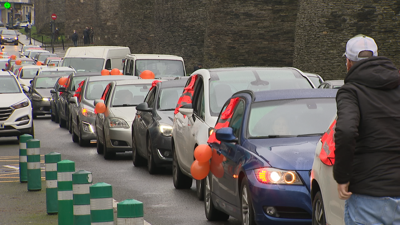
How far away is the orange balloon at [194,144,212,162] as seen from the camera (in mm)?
8516

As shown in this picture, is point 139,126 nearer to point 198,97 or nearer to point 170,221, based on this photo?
point 198,97

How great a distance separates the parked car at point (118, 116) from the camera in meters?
15.8

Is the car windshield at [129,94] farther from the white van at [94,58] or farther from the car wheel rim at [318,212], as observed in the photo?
the white van at [94,58]

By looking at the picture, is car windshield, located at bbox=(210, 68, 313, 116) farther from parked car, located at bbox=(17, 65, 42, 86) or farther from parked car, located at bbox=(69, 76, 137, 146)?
parked car, located at bbox=(17, 65, 42, 86)

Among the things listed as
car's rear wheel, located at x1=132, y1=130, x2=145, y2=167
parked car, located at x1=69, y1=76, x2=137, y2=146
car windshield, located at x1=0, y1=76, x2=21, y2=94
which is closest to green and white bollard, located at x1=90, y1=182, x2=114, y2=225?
car's rear wheel, located at x1=132, y1=130, x2=145, y2=167

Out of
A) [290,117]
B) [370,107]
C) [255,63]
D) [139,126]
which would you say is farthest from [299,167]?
[255,63]

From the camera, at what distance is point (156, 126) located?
13.2m

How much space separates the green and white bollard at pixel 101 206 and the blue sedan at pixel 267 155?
1515mm

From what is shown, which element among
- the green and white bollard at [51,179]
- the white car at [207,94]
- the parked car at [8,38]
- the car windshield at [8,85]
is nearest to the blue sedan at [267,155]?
the white car at [207,94]

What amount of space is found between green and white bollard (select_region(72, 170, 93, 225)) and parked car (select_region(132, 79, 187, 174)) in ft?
19.0

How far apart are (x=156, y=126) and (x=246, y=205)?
5.98 m

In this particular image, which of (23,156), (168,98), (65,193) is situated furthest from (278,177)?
(168,98)

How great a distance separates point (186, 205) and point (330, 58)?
22.3 meters

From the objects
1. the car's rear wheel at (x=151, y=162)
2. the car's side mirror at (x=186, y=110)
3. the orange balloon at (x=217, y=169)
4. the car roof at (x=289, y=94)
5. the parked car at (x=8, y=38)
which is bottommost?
the parked car at (x=8, y=38)
